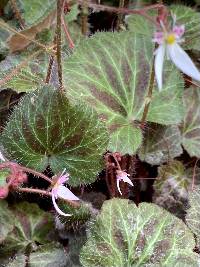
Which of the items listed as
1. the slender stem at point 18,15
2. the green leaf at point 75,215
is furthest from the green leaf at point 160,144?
the slender stem at point 18,15

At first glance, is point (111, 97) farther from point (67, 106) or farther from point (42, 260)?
point (42, 260)

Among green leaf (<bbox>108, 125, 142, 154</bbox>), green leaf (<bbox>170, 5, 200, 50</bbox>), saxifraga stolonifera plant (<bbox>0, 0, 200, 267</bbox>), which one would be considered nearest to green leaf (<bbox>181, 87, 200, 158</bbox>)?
saxifraga stolonifera plant (<bbox>0, 0, 200, 267</bbox>)

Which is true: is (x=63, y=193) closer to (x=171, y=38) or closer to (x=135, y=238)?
(x=135, y=238)

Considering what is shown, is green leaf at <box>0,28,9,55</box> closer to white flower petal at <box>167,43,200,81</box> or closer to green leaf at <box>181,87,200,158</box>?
green leaf at <box>181,87,200,158</box>

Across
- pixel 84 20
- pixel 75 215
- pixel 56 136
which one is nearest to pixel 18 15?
pixel 84 20

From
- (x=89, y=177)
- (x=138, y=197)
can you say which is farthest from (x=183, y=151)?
(x=89, y=177)

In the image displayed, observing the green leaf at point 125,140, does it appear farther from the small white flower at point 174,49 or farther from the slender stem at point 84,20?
the slender stem at point 84,20
